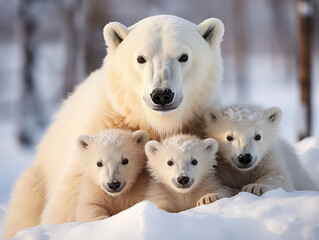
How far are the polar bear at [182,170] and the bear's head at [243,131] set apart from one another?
143 mm

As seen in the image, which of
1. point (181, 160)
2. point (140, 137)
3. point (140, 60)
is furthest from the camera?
point (140, 137)

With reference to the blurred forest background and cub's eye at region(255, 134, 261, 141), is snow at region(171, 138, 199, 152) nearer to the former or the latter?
cub's eye at region(255, 134, 261, 141)

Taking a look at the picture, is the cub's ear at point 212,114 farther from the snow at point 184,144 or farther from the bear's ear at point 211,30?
the bear's ear at point 211,30

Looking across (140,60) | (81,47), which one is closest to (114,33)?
(140,60)

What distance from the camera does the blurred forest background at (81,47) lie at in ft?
35.6

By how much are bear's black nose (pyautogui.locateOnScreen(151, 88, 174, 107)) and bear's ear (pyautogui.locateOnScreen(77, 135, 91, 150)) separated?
0.57 m

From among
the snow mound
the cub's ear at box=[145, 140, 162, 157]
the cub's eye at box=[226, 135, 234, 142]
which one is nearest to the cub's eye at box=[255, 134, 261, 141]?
the cub's eye at box=[226, 135, 234, 142]

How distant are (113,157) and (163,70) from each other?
0.65m

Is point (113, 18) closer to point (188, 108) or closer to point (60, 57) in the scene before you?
point (188, 108)

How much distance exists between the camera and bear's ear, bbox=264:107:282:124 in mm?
3359

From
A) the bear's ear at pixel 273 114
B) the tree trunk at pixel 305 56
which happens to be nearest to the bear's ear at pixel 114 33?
the bear's ear at pixel 273 114

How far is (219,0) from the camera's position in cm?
2655

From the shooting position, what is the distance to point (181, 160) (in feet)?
9.75

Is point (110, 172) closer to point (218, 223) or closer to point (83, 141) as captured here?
point (83, 141)
